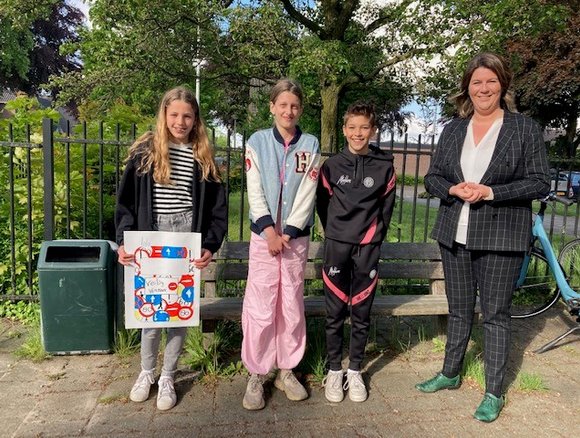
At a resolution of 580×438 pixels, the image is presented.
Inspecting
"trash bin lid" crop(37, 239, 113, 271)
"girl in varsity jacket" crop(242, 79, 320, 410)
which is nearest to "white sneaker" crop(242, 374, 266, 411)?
"girl in varsity jacket" crop(242, 79, 320, 410)

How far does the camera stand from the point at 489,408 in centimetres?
281

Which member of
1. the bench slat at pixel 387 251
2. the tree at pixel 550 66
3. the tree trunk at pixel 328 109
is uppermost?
the tree at pixel 550 66

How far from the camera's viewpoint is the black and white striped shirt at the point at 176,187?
2795 millimetres

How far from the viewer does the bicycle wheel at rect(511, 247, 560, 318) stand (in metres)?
4.75

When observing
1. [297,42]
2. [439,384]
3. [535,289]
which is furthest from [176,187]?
[297,42]

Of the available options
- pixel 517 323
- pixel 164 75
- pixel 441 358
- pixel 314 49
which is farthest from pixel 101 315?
pixel 164 75

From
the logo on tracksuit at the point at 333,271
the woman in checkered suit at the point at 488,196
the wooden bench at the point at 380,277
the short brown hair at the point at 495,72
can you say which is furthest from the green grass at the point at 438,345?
the short brown hair at the point at 495,72

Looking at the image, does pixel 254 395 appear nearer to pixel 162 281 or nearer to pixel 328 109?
pixel 162 281

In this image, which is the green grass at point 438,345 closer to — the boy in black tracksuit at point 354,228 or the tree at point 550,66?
the boy in black tracksuit at point 354,228

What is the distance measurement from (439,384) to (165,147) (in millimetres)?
2309

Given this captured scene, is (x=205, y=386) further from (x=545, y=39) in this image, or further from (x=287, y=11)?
(x=545, y=39)

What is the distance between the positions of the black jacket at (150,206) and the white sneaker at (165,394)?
86 centimetres

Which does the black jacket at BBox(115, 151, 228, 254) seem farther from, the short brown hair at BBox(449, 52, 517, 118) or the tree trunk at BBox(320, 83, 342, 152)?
the tree trunk at BBox(320, 83, 342, 152)

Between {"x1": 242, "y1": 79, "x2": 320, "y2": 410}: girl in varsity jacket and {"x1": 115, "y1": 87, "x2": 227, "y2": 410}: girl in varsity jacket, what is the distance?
0.29 metres
